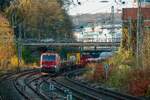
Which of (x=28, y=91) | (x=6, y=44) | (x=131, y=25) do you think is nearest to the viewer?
(x=28, y=91)

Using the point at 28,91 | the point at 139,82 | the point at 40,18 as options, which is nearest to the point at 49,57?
the point at 28,91

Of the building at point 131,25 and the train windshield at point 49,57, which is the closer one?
the building at point 131,25

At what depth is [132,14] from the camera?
62781 mm

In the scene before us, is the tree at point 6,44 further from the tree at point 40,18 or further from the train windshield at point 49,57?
the train windshield at point 49,57

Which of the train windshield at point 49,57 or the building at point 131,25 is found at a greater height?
the building at point 131,25

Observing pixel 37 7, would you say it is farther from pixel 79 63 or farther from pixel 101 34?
pixel 101 34

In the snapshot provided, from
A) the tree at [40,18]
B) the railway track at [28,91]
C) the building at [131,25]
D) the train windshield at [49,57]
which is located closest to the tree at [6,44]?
the tree at [40,18]

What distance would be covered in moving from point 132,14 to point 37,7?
161 feet

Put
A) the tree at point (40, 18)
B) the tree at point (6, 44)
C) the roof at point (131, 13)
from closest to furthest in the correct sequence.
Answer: the roof at point (131, 13)
the tree at point (6, 44)
the tree at point (40, 18)

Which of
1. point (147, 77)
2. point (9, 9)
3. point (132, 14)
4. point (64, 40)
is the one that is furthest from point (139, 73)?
point (64, 40)

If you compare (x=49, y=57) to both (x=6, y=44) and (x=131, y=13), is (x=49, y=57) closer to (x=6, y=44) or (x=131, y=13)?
(x=131, y=13)

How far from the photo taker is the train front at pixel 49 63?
61375mm

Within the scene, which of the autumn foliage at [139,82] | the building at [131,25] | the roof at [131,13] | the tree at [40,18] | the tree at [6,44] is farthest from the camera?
the tree at [40,18]

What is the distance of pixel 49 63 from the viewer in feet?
202
